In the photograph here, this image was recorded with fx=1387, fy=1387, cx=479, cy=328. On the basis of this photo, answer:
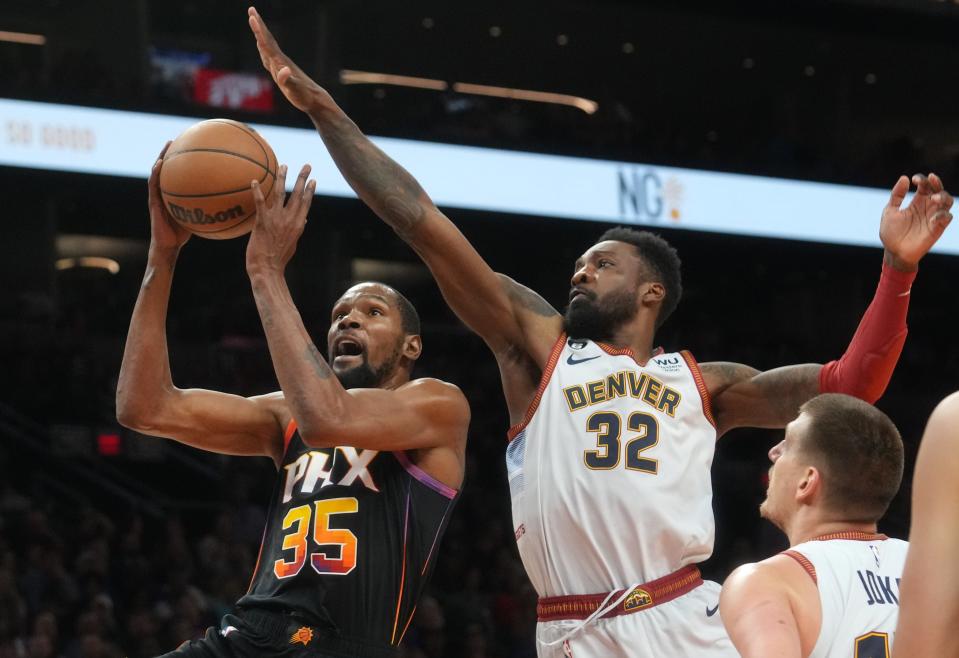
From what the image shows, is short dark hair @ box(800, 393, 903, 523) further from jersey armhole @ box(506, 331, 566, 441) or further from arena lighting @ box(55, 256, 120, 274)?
arena lighting @ box(55, 256, 120, 274)

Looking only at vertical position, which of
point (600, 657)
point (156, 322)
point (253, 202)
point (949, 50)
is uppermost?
point (949, 50)

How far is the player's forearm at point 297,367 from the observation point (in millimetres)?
3939

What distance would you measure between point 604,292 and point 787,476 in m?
1.68

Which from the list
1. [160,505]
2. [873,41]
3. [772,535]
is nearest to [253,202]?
[160,505]

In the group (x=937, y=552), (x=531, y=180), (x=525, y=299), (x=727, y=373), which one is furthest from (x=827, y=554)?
(x=531, y=180)

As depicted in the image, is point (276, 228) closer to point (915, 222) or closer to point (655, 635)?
point (655, 635)

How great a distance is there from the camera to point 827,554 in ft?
9.00

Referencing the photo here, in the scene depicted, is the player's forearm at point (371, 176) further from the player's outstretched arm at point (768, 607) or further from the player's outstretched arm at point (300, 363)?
the player's outstretched arm at point (768, 607)

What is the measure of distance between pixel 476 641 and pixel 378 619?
572 centimetres

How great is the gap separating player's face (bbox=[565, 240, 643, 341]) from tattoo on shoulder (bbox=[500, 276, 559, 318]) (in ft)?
0.25

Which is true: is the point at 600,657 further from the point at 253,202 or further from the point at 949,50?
the point at 949,50

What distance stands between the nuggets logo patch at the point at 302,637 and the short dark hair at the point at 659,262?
1.53 m

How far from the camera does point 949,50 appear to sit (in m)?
18.8

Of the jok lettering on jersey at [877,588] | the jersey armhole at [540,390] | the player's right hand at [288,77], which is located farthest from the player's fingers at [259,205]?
the jok lettering on jersey at [877,588]
